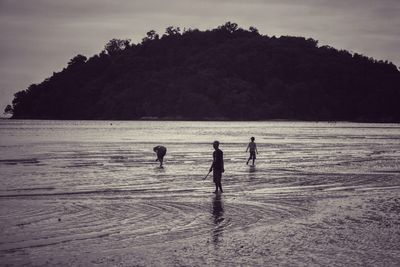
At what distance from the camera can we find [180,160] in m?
33.2

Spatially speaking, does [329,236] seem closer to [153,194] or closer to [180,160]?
[153,194]

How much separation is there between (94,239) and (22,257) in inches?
69.2

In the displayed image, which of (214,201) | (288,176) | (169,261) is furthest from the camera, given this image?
(288,176)

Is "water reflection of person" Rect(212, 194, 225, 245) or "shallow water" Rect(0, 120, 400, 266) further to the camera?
"water reflection of person" Rect(212, 194, 225, 245)

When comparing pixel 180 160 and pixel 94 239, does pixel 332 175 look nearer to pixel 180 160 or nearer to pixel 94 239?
pixel 180 160

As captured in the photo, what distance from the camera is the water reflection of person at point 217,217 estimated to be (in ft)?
39.0

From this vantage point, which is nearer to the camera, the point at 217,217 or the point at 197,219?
the point at 197,219

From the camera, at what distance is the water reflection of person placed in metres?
11.9

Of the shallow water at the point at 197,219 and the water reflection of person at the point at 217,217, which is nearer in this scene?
the shallow water at the point at 197,219

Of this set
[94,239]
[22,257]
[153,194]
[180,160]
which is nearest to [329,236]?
[94,239]

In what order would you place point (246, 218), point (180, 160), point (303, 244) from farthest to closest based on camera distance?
point (180, 160) < point (246, 218) < point (303, 244)

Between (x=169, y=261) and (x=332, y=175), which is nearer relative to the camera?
(x=169, y=261)

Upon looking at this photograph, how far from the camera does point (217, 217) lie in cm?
1402

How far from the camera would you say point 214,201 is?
1669cm
